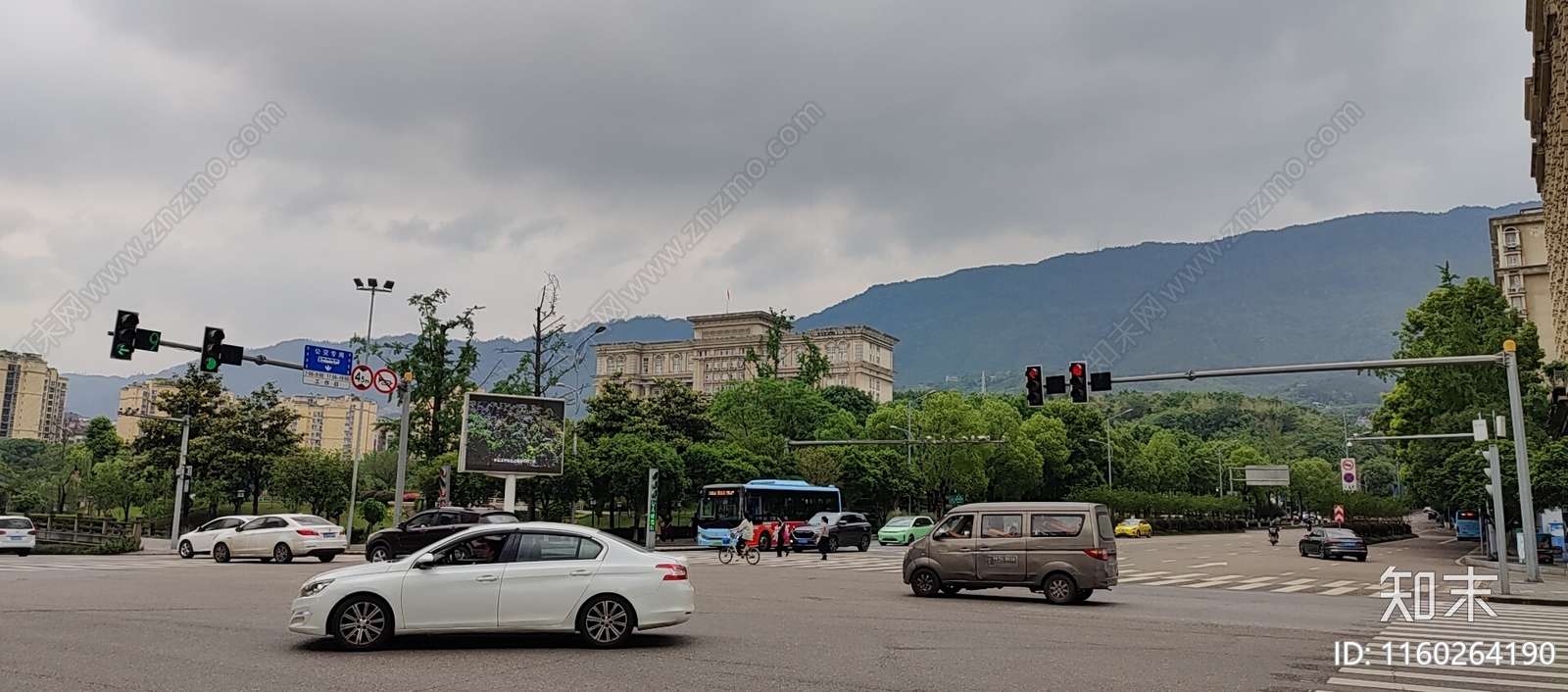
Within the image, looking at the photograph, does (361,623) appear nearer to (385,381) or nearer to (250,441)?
(385,381)

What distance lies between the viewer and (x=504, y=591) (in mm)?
10469

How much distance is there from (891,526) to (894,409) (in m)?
29.5

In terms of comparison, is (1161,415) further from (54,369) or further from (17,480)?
(54,369)

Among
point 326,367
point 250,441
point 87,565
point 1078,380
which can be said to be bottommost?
point 87,565

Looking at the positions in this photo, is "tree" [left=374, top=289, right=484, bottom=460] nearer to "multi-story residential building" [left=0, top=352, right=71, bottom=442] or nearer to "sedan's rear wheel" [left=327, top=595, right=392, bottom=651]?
"sedan's rear wheel" [left=327, top=595, right=392, bottom=651]

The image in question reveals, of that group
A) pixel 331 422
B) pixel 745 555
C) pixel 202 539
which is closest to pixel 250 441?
pixel 202 539

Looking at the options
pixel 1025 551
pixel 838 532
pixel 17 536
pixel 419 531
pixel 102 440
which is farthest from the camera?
pixel 102 440

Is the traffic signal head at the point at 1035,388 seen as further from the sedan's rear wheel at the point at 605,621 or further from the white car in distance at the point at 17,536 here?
the white car in distance at the point at 17,536

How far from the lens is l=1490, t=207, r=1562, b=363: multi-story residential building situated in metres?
77.9

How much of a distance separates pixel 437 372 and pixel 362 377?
20.0 meters

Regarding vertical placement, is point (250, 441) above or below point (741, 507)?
above

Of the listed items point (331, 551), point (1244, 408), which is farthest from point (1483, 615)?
point (1244, 408)

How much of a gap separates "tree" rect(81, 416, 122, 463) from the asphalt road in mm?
81328

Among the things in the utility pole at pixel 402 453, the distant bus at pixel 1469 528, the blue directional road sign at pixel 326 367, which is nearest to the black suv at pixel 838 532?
the utility pole at pixel 402 453
